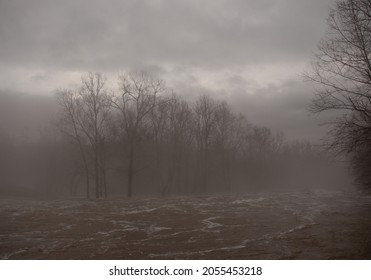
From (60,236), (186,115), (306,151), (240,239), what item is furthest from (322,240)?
(306,151)

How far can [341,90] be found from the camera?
13.1 meters

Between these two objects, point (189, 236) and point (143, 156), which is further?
point (143, 156)

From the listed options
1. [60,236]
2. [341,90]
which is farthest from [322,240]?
[60,236]

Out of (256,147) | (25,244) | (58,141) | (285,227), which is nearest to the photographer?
(25,244)

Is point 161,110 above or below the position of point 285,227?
above

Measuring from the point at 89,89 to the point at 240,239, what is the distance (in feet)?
94.3

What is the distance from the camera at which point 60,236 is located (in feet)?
42.1

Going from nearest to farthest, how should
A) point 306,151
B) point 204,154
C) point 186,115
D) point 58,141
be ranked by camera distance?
1. point 186,115
2. point 204,154
3. point 58,141
4. point 306,151

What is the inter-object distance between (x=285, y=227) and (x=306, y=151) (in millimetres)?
92807

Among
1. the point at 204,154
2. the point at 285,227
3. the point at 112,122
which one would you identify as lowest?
the point at 285,227
